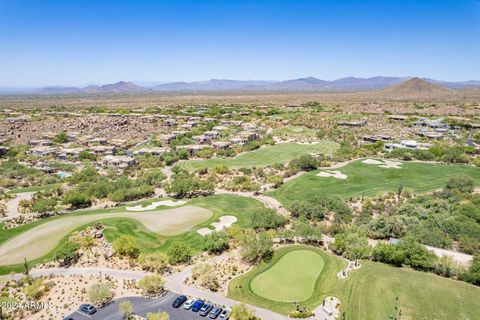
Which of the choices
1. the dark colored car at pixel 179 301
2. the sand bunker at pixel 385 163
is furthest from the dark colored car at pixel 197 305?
the sand bunker at pixel 385 163

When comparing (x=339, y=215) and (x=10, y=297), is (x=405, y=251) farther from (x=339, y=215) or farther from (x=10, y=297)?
(x=10, y=297)

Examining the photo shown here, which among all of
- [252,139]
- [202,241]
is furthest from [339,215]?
[252,139]


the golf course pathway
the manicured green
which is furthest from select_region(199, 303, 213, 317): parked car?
the manicured green

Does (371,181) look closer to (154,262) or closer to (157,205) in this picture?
(157,205)

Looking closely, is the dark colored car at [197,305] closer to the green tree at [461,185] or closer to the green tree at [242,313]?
the green tree at [242,313]

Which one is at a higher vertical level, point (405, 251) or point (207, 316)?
point (405, 251)

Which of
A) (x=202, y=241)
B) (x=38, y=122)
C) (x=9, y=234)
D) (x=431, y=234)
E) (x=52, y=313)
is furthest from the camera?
(x=38, y=122)
